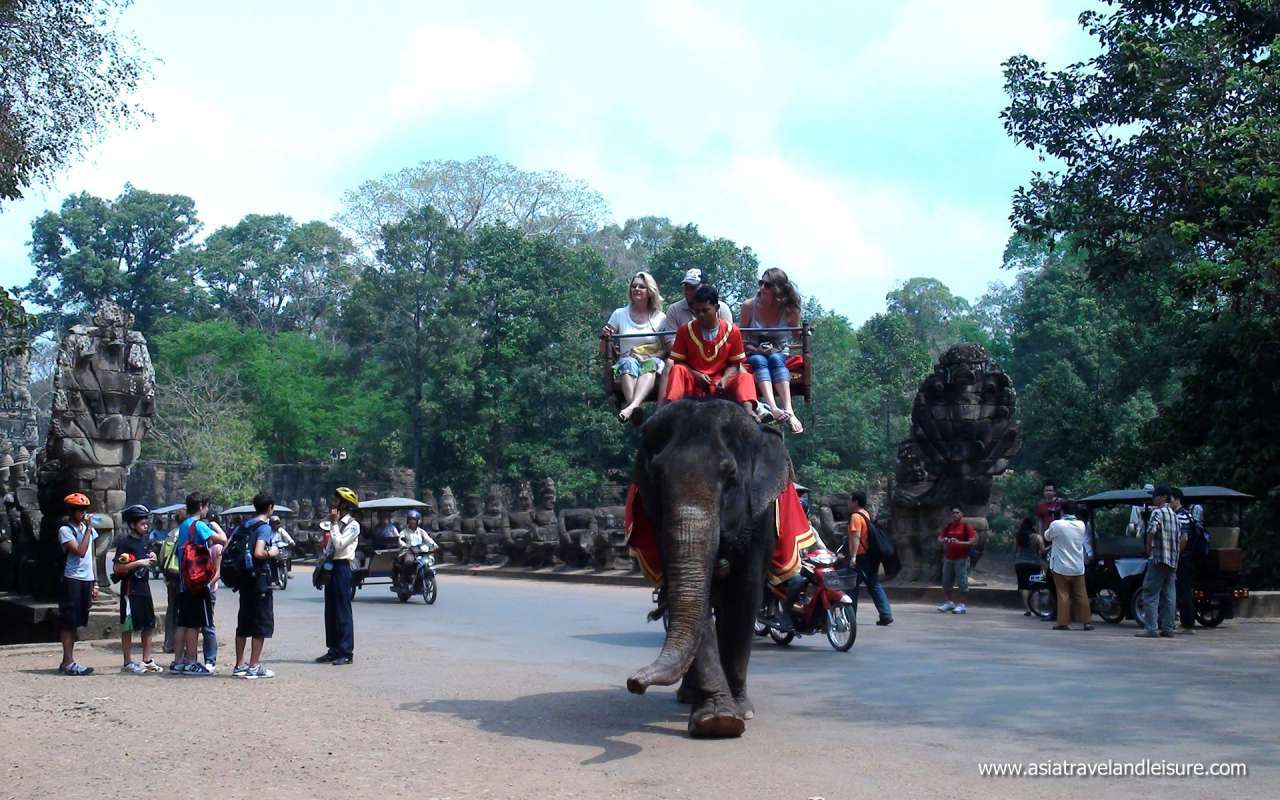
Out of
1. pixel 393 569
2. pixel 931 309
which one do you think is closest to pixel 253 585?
pixel 393 569

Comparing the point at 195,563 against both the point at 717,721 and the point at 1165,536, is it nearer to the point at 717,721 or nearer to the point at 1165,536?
the point at 717,721

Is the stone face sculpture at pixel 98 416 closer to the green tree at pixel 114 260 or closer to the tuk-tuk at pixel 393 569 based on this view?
the tuk-tuk at pixel 393 569

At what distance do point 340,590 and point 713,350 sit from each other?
569 centimetres

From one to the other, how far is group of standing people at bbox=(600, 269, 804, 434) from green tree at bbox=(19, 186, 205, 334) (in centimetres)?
6581

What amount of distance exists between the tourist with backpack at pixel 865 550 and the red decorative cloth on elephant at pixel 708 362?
722 cm

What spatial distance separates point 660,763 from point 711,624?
124 cm

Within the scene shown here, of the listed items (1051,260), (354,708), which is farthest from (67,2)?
(1051,260)

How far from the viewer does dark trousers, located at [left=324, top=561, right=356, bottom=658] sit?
1259 centimetres

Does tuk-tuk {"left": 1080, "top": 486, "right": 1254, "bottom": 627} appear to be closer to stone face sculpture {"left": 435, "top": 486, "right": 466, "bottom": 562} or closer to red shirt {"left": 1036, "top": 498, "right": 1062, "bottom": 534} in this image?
red shirt {"left": 1036, "top": 498, "right": 1062, "bottom": 534}

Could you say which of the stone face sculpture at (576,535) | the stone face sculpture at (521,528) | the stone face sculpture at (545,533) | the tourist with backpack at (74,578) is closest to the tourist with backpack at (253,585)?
the tourist with backpack at (74,578)

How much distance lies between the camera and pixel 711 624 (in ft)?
26.5

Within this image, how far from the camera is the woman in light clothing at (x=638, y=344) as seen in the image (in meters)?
9.34

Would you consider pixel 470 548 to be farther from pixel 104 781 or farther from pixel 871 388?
pixel 104 781

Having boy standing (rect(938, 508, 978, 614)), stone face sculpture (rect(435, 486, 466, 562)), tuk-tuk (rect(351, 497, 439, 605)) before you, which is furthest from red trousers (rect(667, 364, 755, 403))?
stone face sculpture (rect(435, 486, 466, 562))
